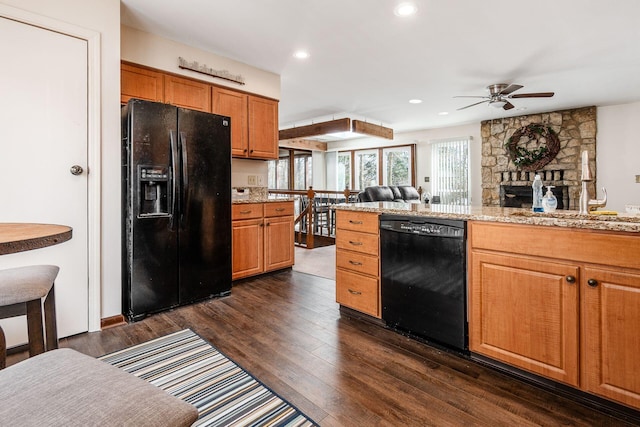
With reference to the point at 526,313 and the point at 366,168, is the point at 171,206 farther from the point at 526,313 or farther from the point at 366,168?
the point at 366,168

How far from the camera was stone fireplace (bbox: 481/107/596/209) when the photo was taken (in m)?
5.88

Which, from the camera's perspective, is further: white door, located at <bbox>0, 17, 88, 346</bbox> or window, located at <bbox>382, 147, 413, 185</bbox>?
window, located at <bbox>382, 147, 413, 185</bbox>

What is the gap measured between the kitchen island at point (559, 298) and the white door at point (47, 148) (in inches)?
97.8

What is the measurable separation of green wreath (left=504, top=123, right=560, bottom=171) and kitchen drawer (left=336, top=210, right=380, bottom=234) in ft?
17.7

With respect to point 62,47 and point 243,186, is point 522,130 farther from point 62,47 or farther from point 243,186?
point 62,47

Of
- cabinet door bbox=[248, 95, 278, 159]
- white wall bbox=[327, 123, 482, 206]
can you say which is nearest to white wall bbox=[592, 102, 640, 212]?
white wall bbox=[327, 123, 482, 206]

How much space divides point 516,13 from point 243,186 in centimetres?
317

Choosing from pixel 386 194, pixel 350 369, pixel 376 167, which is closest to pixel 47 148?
pixel 350 369

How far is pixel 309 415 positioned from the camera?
4.97ft

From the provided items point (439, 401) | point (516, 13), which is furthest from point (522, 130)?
point (439, 401)

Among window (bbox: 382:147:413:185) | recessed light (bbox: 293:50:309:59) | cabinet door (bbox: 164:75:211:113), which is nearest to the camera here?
cabinet door (bbox: 164:75:211:113)

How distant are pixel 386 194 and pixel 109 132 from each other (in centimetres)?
486

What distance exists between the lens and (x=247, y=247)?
3541mm

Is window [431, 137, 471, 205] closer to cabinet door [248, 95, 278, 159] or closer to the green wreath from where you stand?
the green wreath
